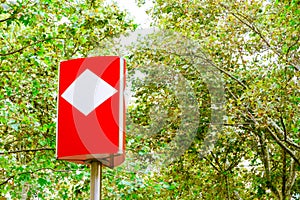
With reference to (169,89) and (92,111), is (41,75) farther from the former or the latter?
(92,111)

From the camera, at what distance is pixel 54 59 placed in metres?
4.40

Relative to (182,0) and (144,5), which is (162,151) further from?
(144,5)

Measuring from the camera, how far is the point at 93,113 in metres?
1.24

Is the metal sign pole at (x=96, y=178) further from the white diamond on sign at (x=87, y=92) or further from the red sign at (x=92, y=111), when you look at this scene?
the white diamond on sign at (x=87, y=92)

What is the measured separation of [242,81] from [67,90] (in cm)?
436

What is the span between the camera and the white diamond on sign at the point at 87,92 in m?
1.25

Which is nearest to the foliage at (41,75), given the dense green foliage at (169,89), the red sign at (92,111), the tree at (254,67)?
the dense green foliage at (169,89)

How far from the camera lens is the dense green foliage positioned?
13.4 ft

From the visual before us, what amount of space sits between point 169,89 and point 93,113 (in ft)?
12.2

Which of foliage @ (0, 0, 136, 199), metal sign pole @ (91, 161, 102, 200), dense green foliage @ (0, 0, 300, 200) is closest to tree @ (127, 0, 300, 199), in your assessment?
dense green foliage @ (0, 0, 300, 200)

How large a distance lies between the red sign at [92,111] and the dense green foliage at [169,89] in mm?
1984

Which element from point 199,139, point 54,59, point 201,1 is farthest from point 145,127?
point 201,1

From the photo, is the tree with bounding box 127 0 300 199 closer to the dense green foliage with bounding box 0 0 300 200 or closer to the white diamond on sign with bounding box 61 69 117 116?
the dense green foliage with bounding box 0 0 300 200

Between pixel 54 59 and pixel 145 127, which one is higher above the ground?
pixel 54 59
